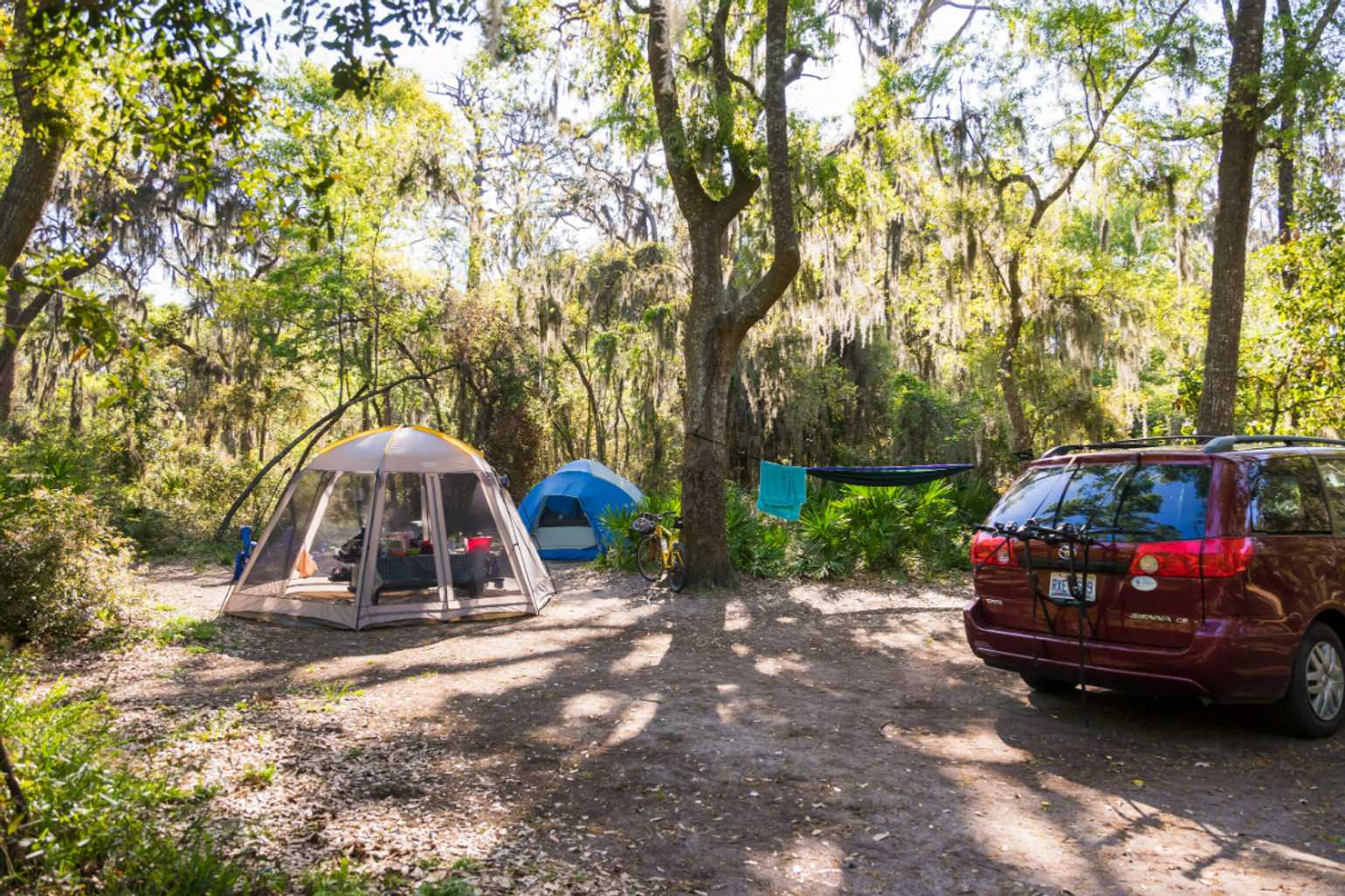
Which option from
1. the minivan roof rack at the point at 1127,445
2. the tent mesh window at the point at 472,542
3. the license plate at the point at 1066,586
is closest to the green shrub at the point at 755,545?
the tent mesh window at the point at 472,542

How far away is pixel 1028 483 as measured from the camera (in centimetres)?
541

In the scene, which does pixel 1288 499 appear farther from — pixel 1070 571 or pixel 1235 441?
pixel 1070 571

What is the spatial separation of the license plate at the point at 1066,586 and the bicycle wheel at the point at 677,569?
590 cm

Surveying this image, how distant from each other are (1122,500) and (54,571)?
717 cm

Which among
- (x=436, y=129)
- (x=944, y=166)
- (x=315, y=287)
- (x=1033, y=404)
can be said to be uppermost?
(x=436, y=129)

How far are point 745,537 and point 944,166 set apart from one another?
688cm

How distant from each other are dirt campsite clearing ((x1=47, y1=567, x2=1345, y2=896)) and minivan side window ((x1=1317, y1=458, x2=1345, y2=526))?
123 cm

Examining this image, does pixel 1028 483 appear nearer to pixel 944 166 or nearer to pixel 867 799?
pixel 867 799

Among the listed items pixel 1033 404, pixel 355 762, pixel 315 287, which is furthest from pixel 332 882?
pixel 1033 404

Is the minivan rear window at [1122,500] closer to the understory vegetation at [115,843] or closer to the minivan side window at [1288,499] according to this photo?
the minivan side window at [1288,499]

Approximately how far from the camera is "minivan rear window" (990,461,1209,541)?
4574 millimetres

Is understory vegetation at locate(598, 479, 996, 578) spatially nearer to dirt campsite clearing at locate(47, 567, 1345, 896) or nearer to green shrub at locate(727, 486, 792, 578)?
green shrub at locate(727, 486, 792, 578)

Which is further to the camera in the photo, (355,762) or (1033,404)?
(1033,404)

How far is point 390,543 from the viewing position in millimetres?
8625
